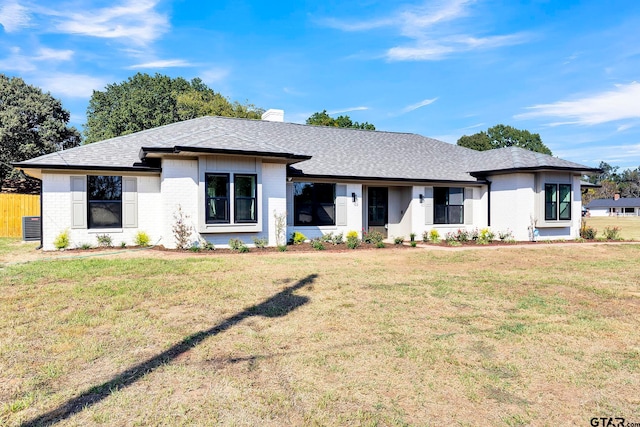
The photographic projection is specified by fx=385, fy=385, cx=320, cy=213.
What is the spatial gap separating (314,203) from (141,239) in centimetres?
664

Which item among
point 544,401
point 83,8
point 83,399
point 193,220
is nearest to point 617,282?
point 544,401

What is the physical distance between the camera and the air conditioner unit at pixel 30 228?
16.5m

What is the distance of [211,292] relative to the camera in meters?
6.96

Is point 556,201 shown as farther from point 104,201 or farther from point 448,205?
point 104,201

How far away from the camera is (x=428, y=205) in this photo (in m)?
17.8

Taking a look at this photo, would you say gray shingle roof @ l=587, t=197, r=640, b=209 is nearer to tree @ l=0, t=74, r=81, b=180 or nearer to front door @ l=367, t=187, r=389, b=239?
front door @ l=367, t=187, r=389, b=239

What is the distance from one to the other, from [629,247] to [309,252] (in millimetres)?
12351

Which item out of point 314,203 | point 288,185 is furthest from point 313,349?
point 314,203

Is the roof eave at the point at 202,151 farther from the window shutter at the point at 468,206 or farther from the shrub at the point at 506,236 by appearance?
the shrub at the point at 506,236

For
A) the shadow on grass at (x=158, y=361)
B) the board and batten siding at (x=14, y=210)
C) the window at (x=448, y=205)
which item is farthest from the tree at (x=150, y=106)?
the shadow on grass at (x=158, y=361)

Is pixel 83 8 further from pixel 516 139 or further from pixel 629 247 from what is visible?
pixel 516 139

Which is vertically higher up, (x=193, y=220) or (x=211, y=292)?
(x=193, y=220)

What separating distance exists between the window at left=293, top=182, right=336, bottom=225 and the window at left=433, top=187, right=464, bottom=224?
17.2 ft

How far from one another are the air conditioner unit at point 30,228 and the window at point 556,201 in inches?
873
